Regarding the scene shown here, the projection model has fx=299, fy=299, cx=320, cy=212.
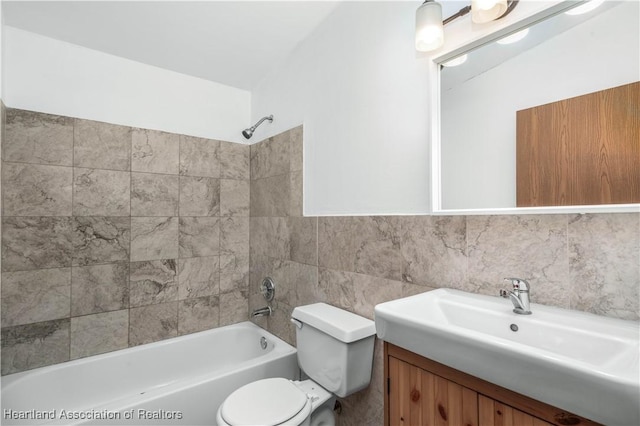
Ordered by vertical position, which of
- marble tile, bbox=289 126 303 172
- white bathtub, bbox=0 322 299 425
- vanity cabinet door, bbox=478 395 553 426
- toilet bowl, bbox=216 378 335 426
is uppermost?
marble tile, bbox=289 126 303 172

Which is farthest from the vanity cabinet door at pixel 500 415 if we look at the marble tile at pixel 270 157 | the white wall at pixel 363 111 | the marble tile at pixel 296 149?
the marble tile at pixel 270 157

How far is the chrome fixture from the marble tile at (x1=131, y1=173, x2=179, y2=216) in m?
0.84

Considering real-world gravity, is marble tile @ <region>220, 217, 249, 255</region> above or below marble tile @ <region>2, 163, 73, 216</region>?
below

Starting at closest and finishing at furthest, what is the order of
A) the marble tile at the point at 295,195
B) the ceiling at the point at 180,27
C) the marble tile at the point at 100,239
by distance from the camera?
the ceiling at the point at 180,27 < the marble tile at the point at 100,239 < the marble tile at the point at 295,195

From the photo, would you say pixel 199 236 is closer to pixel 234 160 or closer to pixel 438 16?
pixel 234 160

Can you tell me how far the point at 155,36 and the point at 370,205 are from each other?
173 cm

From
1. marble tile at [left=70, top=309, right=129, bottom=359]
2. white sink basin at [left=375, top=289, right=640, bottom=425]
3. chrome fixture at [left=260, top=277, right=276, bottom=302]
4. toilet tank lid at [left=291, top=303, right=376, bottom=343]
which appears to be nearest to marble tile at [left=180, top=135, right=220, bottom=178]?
chrome fixture at [left=260, top=277, right=276, bottom=302]

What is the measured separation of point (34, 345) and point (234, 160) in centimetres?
173

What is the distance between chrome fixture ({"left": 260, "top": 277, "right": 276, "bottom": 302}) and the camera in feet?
7.23

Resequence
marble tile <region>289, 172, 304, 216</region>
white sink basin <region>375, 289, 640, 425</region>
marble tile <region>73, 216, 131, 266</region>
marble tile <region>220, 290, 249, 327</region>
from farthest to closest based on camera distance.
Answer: marble tile <region>220, 290, 249, 327</region> < marble tile <region>289, 172, 304, 216</region> < marble tile <region>73, 216, 131, 266</region> < white sink basin <region>375, 289, 640, 425</region>

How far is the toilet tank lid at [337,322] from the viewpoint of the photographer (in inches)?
52.6

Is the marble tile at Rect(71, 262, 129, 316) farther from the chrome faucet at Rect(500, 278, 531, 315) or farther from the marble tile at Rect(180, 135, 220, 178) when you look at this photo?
the chrome faucet at Rect(500, 278, 531, 315)

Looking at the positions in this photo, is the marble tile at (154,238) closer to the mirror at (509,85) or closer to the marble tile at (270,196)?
the marble tile at (270,196)

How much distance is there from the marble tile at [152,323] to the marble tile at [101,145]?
1.00 meters
